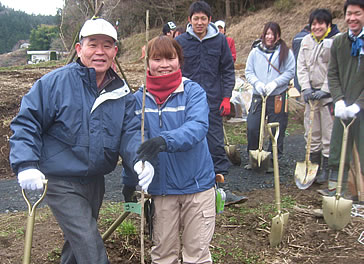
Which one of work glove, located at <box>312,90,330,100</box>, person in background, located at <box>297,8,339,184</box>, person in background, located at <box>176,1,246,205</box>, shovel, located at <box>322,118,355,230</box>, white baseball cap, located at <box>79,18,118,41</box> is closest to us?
white baseball cap, located at <box>79,18,118,41</box>

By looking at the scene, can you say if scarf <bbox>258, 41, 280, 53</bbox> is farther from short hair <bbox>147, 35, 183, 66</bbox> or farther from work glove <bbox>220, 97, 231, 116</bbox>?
short hair <bbox>147, 35, 183, 66</bbox>

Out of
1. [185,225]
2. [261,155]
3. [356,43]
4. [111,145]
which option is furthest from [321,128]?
[111,145]

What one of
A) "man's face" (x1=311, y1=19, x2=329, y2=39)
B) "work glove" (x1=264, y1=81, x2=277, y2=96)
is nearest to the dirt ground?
"work glove" (x1=264, y1=81, x2=277, y2=96)

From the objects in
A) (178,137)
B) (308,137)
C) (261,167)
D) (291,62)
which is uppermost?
(291,62)

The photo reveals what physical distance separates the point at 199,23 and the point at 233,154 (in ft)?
7.21

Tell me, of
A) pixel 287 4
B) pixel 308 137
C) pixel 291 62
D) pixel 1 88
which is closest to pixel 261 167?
pixel 308 137

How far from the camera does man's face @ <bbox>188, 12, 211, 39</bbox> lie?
4.27m

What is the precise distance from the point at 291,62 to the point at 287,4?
14.8 m

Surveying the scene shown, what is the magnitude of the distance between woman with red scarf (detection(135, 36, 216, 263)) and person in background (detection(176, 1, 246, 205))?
1764mm

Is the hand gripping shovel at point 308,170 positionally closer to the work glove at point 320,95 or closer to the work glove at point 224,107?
the work glove at point 320,95

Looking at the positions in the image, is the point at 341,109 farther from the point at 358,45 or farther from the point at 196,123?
the point at 196,123

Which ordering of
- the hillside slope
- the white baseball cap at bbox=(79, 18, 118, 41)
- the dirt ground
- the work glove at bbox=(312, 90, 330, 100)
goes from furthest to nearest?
the hillside slope → the work glove at bbox=(312, 90, 330, 100) → the dirt ground → the white baseball cap at bbox=(79, 18, 118, 41)

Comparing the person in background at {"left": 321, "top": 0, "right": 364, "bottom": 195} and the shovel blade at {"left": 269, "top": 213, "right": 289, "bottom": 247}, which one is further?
the person in background at {"left": 321, "top": 0, "right": 364, "bottom": 195}

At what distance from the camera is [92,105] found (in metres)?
2.35
